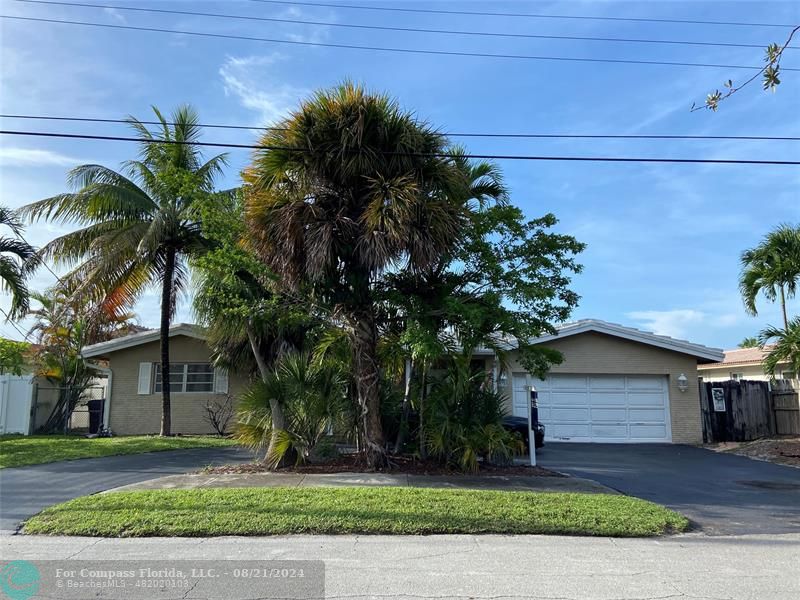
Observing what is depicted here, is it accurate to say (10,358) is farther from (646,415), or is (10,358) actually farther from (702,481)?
(702,481)

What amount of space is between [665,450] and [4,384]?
20136mm

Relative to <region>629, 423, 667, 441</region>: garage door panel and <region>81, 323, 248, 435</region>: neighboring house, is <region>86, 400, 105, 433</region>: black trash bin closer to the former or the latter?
<region>81, 323, 248, 435</region>: neighboring house

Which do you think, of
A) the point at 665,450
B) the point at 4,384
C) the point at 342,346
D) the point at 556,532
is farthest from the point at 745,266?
the point at 4,384

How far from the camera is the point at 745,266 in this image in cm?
2030

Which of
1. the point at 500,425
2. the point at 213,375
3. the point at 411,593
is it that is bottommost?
the point at 411,593

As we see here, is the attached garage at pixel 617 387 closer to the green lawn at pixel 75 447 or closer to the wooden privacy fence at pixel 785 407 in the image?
the wooden privacy fence at pixel 785 407

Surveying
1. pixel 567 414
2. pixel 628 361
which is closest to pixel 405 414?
pixel 567 414

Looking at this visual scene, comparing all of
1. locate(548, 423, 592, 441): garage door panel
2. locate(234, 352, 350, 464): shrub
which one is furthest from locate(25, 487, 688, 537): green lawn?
locate(548, 423, 592, 441): garage door panel

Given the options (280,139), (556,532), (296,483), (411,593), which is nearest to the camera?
(411,593)

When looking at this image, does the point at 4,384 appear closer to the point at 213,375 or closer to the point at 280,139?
the point at 213,375

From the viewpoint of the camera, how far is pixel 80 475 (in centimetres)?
1123

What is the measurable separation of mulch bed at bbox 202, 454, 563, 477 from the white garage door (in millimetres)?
7852

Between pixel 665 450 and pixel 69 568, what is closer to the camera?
pixel 69 568

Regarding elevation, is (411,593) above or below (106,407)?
below
